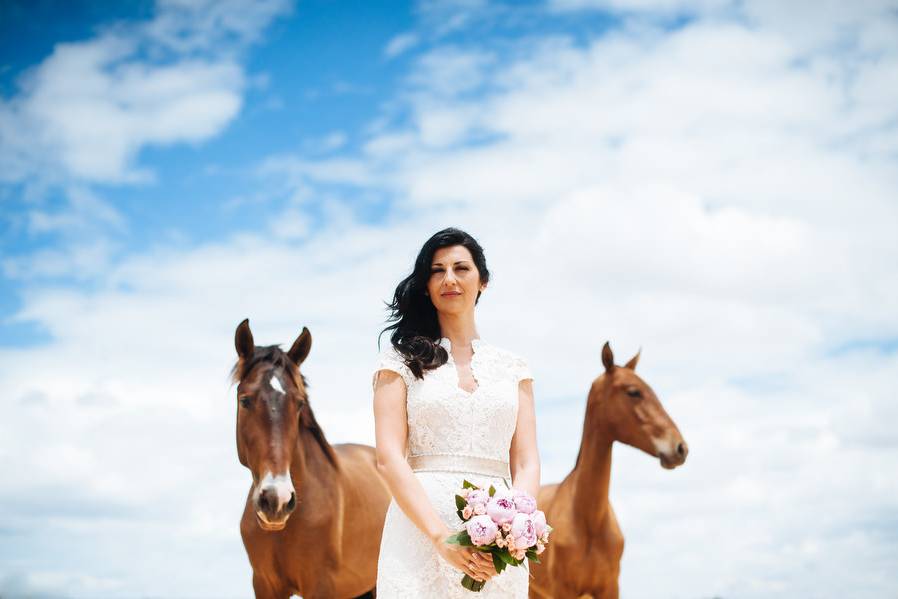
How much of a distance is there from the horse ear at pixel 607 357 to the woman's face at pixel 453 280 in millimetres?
4623

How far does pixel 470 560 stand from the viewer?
125 inches

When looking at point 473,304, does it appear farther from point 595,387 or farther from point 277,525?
point 595,387

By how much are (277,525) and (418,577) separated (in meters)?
1.97

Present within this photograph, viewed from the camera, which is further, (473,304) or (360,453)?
(360,453)

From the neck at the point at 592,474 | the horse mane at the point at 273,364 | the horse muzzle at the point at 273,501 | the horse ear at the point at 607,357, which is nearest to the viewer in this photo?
the horse muzzle at the point at 273,501

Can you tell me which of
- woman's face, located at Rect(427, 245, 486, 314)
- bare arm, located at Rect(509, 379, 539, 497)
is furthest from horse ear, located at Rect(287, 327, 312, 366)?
bare arm, located at Rect(509, 379, 539, 497)

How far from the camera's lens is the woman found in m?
3.37

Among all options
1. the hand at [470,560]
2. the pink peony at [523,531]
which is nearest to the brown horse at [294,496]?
the hand at [470,560]

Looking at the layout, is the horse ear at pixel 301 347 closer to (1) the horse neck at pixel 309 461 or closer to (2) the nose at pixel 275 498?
(1) the horse neck at pixel 309 461

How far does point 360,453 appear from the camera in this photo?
7.71 m

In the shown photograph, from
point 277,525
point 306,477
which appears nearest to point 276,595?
point 306,477

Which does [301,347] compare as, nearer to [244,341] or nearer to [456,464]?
[244,341]

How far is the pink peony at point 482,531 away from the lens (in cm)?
305

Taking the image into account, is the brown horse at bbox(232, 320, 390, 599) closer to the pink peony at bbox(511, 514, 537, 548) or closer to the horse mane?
the horse mane
